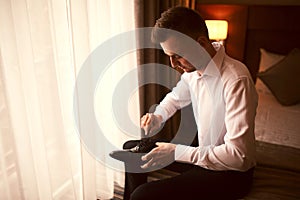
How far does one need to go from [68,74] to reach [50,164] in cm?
48

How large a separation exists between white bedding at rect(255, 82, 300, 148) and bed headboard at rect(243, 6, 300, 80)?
519 mm

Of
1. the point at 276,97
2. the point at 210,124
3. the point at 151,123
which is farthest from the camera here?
the point at 276,97

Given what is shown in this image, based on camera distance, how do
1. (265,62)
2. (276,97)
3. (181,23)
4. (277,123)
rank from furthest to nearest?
(265,62)
(276,97)
(277,123)
(181,23)

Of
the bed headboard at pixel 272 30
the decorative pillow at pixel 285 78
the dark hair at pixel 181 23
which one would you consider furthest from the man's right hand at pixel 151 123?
the bed headboard at pixel 272 30

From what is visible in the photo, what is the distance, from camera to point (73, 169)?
178cm

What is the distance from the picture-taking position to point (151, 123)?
1486mm

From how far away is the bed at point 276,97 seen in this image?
1455 mm

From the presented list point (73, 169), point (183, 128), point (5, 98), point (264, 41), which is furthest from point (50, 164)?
point (264, 41)

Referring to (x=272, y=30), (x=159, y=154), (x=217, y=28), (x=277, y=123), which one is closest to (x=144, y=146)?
(x=159, y=154)

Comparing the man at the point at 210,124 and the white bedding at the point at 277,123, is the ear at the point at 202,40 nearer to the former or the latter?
the man at the point at 210,124

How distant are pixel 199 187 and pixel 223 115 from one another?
0.98 ft

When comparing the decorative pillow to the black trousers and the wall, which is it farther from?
the black trousers

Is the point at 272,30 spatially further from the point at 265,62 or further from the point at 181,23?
the point at 181,23

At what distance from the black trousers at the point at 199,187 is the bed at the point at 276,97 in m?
0.10
